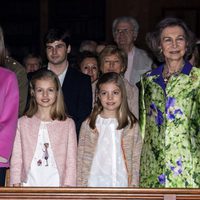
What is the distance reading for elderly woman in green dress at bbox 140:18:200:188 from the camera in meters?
7.50

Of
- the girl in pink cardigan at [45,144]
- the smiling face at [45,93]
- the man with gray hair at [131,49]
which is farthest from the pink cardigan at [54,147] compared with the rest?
the man with gray hair at [131,49]

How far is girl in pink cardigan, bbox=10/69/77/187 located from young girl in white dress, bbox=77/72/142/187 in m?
0.08

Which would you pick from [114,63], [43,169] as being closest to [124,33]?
[114,63]

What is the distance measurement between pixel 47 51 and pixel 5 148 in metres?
1.51

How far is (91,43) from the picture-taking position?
10742 mm

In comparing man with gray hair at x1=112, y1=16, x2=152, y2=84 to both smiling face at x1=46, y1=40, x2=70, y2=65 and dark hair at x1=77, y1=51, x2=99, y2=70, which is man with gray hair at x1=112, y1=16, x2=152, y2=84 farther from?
smiling face at x1=46, y1=40, x2=70, y2=65

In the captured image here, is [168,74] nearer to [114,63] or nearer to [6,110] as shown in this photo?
[6,110]

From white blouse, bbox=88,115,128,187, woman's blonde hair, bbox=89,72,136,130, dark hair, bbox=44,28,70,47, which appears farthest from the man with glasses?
white blouse, bbox=88,115,128,187

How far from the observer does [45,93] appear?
26.6 ft

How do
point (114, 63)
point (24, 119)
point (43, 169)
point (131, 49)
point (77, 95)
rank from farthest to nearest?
point (131, 49)
point (114, 63)
point (77, 95)
point (24, 119)
point (43, 169)

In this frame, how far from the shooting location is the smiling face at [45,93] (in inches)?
318

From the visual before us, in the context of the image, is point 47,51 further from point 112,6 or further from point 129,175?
point 112,6

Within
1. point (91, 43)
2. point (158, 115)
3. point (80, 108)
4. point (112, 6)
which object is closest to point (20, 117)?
point (80, 108)

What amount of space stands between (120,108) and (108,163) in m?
0.42
